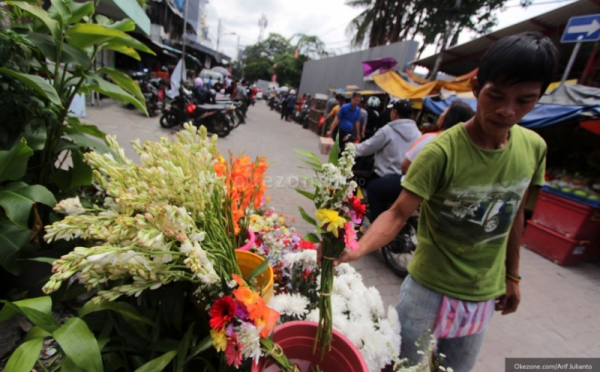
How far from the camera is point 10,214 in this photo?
117 centimetres

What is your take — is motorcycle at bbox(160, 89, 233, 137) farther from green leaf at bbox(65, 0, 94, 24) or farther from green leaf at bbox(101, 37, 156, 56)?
green leaf at bbox(65, 0, 94, 24)

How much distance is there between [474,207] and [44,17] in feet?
6.58

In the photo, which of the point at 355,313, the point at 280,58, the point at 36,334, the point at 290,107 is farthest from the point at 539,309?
the point at 280,58

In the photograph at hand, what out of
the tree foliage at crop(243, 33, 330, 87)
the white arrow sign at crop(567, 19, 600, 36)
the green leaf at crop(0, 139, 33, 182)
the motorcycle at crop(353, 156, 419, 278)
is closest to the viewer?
the green leaf at crop(0, 139, 33, 182)

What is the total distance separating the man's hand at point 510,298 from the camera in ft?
4.73

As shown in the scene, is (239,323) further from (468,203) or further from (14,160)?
A: (14,160)

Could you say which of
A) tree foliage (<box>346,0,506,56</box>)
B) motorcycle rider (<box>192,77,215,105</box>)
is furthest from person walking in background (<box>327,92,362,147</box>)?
tree foliage (<box>346,0,506,56</box>)

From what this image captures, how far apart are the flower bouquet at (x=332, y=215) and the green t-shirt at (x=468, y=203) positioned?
1.45 ft

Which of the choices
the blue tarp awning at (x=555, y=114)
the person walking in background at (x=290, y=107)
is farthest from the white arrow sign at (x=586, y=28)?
the person walking in background at (x=290, y=107)

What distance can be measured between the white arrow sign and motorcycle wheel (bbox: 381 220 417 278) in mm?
3278

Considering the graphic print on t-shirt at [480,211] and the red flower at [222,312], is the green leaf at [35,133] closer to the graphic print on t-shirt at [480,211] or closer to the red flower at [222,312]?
the red flower at [222,312]

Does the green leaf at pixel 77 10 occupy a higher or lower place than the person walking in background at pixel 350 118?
higher

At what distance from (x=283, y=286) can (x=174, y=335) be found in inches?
20.3

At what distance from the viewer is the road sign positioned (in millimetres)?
3555
